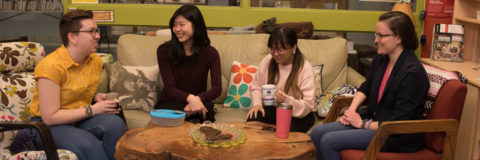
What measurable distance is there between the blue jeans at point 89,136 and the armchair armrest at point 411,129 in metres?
1.25

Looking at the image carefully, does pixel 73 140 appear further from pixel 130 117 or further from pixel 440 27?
pixel 440 27

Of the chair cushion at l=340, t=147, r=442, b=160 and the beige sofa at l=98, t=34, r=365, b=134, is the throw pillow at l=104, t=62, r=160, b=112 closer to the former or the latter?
the beige sofa at l=98, t=34, r=365, b=134

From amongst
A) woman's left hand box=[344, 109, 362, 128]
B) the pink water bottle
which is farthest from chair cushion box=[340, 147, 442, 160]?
the pink water bottle

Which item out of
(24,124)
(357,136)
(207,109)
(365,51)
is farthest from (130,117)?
(365,51)

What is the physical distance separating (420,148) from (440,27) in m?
1.65

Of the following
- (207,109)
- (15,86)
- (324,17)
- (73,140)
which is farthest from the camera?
(324,17)

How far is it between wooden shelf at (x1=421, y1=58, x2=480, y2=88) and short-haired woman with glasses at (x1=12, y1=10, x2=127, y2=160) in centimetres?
218

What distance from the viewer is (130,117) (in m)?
2.38

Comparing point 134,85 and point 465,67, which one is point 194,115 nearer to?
point 134,85

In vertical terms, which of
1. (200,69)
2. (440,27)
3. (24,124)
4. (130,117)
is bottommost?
(130,117)

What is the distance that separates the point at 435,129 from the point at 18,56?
2.16 metres

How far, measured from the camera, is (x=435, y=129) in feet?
5.46

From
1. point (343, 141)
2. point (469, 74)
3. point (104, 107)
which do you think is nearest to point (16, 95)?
point (104, 107)

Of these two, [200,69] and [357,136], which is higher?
[200,69]
